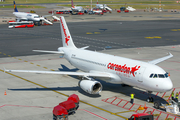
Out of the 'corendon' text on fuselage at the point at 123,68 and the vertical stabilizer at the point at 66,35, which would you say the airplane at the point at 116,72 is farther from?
the vertical stabilizer at the point at 66,35

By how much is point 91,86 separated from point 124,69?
5.09 m

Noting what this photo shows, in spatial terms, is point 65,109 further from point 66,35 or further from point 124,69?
point 66,35

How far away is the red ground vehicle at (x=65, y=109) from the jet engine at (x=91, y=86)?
373 cm

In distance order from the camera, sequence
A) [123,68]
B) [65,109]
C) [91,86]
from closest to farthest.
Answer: [65,109] < [91,86] < [123,68]

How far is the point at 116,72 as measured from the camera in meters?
36.9

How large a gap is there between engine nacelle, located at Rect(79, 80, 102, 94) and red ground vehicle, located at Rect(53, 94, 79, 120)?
3.72 meters

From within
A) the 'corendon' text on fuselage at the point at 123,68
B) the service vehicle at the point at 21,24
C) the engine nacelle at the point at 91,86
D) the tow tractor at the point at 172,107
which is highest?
the 'corendon' text on fuselage at the point at 123,68

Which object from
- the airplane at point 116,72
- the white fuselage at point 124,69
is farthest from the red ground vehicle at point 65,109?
the white fuselage at point 124,69

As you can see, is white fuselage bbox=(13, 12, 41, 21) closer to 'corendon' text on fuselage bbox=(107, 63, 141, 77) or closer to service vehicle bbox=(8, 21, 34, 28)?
service vehicle bbox=(8, 21, 34, 28)

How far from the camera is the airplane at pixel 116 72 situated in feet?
107

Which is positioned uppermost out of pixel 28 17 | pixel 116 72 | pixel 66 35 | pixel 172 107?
pixel 66 35

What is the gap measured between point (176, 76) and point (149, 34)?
52710 mm

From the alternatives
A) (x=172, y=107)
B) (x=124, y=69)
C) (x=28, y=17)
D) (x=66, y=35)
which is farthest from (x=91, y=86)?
(x=28, y=17)

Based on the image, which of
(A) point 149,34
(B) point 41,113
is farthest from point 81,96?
(A) point 149,34
